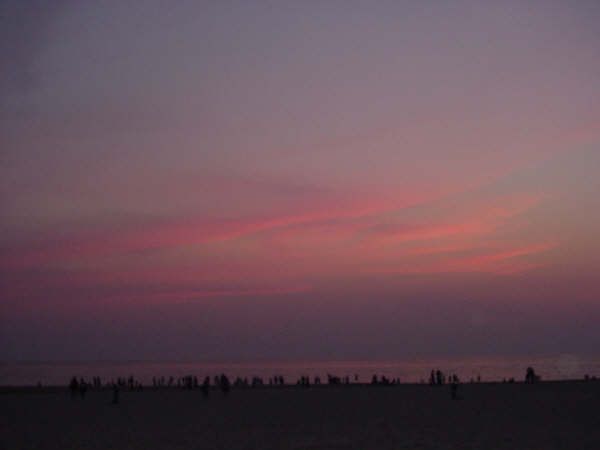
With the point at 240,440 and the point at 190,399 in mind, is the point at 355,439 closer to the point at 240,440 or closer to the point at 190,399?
the point at 240,440

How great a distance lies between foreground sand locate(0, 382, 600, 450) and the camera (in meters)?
19.7

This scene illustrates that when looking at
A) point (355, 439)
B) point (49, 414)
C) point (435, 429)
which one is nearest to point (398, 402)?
point (435, 429)

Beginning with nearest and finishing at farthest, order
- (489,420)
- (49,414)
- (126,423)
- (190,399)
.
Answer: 1. (489,420)
2. (126,423)
3. (49,414)
4. (190,399)

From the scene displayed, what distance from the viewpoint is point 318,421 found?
2552 centimetres

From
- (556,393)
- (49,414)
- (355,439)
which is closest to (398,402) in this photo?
(556,393)

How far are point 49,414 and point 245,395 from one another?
46.4 feet

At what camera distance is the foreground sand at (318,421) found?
19734 millimetres

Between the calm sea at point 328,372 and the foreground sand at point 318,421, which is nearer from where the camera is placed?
the foreground sand at point 318,421

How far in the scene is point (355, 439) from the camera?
66.3ft

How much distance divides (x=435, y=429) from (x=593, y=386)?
2382 centimetres

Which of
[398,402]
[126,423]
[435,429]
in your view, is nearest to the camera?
[435,429]

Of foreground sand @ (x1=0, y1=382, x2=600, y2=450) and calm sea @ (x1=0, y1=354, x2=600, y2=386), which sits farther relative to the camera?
calm sea @ (x1=0, y1=354, x2=600, y2=386)

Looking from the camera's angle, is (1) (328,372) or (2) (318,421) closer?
(2) (318,421)

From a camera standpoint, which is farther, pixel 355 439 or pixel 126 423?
pixel 126 423
